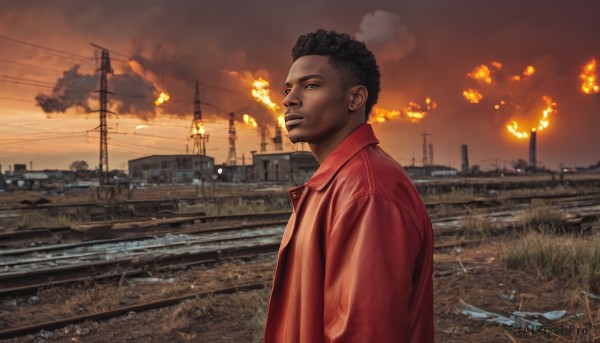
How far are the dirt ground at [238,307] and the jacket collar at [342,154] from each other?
343 cm

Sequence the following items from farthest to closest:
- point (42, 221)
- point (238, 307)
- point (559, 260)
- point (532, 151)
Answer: point (532, 151) < point (42, 221) < point (559, 260) < point (238, 307)

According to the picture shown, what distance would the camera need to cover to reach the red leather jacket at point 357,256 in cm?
125

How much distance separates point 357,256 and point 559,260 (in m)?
7.48

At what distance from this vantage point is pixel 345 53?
5.77 feet

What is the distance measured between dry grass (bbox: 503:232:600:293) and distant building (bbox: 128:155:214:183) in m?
61.8

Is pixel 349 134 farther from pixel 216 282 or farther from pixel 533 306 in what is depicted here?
pixel 216 282

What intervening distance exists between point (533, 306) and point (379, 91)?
5.42 m

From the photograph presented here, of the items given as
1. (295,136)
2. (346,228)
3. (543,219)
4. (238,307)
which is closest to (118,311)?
(238,307)

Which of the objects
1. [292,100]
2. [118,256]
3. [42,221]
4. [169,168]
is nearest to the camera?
[292,100]

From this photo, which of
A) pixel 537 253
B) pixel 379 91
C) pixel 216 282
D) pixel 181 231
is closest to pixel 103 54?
pixel 181 231

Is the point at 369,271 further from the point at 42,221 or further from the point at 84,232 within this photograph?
the point at 42,221

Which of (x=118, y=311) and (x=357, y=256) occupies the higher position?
(x=357, y=256)

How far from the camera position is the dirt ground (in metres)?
5.29

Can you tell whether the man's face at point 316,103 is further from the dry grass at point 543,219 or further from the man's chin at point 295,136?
the dry grass at point 543,219
